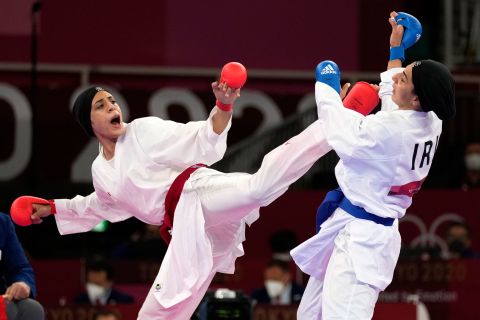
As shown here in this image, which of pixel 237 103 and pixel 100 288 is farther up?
pixel 237 103

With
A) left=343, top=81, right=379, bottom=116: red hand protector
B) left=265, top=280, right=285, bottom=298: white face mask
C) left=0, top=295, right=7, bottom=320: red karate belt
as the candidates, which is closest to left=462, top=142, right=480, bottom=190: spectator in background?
left=265, top=280, right=285, bottom=298: white face mask

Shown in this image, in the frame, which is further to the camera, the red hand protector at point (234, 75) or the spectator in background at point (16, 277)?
the spectator in background at point (16, 277)

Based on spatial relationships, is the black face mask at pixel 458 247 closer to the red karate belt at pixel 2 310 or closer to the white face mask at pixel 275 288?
the white face mask at pixel 275 288

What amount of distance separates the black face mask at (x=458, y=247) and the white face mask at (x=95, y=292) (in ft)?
10.8

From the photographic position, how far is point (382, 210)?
613 centimetres

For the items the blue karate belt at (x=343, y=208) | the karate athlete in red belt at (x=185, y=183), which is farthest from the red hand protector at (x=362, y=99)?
the blue karate belt at (x=343, y=208)

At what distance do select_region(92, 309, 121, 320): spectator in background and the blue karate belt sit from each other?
8.98 feet

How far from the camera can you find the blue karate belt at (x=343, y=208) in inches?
243

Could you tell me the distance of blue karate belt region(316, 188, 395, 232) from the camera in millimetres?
6172

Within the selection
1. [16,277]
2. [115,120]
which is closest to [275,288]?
[16,277]

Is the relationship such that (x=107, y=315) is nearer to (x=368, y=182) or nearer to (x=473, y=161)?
(x=368, y=182)

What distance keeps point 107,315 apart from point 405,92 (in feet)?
11.7

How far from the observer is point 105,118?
269 inches

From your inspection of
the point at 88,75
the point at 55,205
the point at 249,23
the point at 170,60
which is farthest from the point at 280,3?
the point at 55,205
